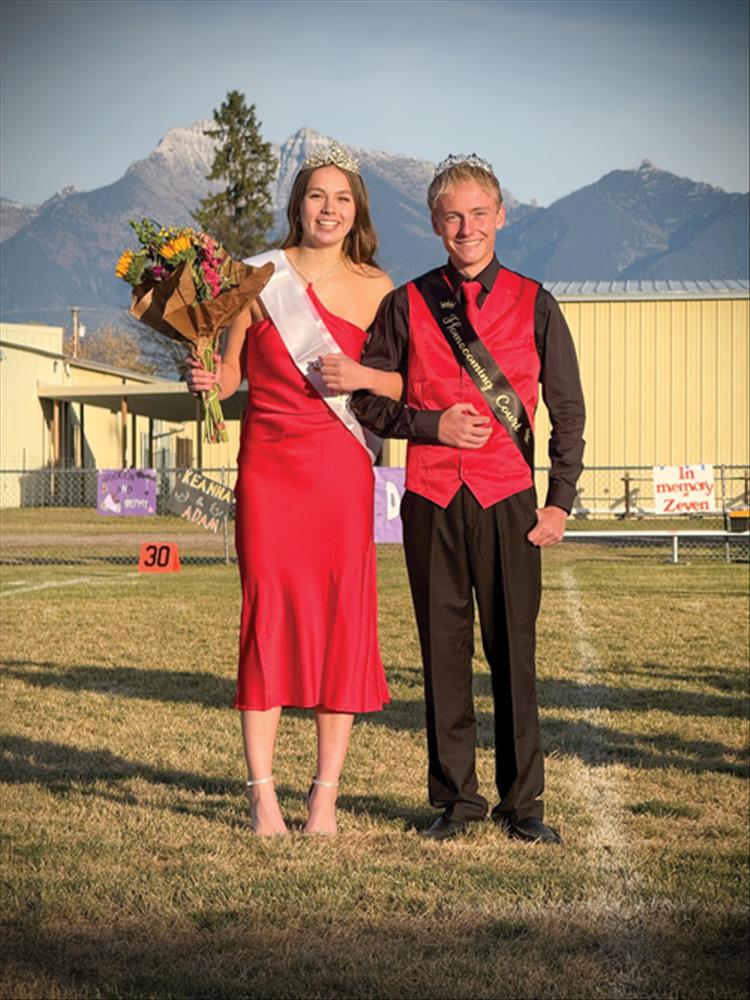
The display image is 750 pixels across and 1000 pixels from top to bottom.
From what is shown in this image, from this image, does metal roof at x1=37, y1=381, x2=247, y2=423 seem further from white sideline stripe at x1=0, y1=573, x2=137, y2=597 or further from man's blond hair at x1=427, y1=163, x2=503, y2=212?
man's blond hair at x1=427, y1=163, x2=503, y2=212

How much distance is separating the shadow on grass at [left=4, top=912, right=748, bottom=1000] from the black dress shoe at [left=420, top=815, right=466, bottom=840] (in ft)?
2.23

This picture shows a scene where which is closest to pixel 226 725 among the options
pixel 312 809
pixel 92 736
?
pixel 92 736

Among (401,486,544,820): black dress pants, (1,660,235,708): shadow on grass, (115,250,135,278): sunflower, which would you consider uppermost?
(115,250,135,278): sunflower

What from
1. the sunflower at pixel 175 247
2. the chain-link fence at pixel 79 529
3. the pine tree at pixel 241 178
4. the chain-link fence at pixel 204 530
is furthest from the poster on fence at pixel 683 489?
the pine tree at pixel 241 178

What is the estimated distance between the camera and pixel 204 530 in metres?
30.2

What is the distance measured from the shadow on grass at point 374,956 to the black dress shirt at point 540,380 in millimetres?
1260

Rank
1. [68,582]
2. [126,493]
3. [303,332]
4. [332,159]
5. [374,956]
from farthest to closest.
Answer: [126,493]
[68,582]
[332,159]
[303,332]
[374,956]

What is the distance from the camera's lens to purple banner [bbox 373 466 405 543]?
20922 mm

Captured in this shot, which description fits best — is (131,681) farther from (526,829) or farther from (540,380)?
(540,380)

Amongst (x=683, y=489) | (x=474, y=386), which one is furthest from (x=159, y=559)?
(x=474, y=386)

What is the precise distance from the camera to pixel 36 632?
1280cm

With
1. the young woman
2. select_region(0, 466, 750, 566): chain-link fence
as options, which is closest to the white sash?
the young woman

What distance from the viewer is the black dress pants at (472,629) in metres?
4.61

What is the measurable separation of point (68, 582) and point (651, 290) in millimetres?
26561
